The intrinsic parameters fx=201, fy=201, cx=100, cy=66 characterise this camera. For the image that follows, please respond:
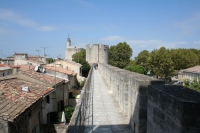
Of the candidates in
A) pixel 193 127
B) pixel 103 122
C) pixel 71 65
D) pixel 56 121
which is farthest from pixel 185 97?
pixel 71 65

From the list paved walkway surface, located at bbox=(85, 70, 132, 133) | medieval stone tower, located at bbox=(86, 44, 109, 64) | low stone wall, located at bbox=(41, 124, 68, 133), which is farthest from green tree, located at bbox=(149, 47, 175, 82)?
paved walkway surface, located at bbox=(85, 70, 132, 133)

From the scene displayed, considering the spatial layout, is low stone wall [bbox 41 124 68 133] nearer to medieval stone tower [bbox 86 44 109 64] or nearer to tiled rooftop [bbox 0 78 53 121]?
tiled rooftop [bbox 0 78 53 121]

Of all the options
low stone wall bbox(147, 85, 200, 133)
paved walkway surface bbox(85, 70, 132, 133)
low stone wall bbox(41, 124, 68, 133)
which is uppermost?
low stone wall bbox(147, 85, 200, 133)

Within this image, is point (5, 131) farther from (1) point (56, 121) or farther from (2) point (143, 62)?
(2) point (143, 62)

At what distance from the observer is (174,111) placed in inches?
101

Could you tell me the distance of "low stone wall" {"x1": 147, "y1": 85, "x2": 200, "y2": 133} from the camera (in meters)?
2.33

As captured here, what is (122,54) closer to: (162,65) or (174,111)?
(162,65)

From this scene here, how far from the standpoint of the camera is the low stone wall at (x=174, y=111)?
2332 millimetres

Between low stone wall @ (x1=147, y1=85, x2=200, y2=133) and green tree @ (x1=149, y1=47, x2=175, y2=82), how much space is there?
4225 centimetres

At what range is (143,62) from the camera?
68.3 m

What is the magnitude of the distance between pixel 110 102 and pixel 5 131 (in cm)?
465

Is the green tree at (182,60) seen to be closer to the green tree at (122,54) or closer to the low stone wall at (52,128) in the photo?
the green tree at (122,54)

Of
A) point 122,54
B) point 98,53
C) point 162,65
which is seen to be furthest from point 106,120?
point 122,54

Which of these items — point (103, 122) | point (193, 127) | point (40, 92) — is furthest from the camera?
point (40, 92)
